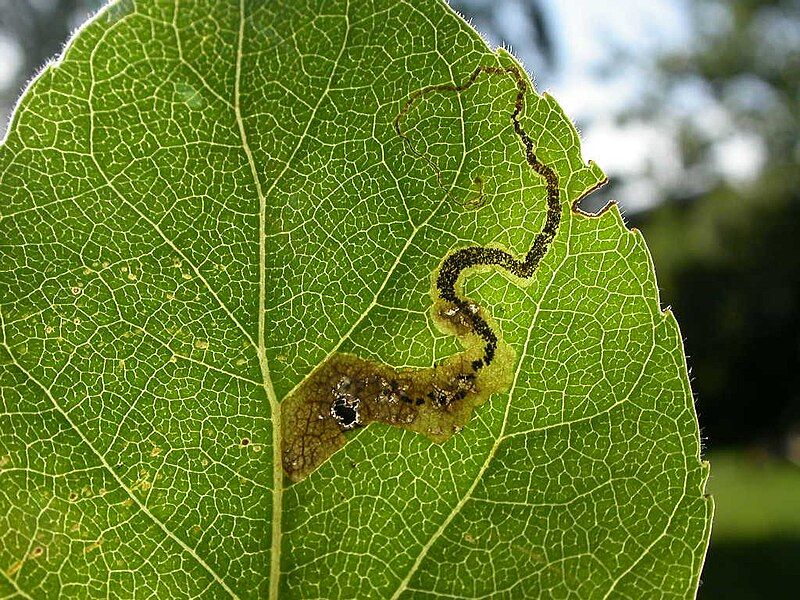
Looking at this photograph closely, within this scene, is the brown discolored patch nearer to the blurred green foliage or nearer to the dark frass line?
the dark frass line

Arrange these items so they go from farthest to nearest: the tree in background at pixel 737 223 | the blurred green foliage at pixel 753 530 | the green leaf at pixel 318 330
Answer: the tree in background at pixel 737 223
the blurred green foliage at pixel 753 530
the green leaf at pixel 318 330

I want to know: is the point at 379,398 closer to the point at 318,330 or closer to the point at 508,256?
the point at 318,330

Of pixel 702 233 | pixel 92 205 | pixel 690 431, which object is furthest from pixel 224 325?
pixel 702 233

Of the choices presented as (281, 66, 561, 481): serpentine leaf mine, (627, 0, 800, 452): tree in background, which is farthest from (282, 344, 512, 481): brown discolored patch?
(627, 0, 800, 452): tree in background

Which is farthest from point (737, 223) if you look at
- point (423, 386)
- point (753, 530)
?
point (423, 386)

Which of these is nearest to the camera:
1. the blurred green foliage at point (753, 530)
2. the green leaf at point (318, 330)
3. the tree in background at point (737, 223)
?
the green leaf at point (318, 330)

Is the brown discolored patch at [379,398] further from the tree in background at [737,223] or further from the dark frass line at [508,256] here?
the tree in background at [737,223]

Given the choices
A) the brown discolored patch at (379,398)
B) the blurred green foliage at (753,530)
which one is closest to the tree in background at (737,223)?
the blurred green foliage at (753,530)
